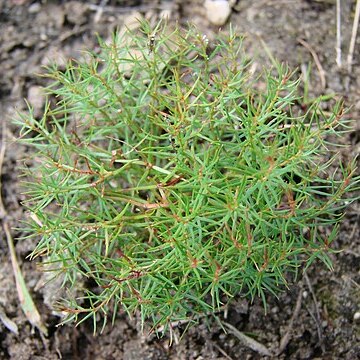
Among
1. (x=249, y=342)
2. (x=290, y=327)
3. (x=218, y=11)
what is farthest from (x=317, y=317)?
(x=218, y=11)

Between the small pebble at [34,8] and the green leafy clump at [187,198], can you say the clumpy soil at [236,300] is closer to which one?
the small pebble at [34,8]

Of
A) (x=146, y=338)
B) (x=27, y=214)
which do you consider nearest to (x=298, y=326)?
(x=146, y=338)

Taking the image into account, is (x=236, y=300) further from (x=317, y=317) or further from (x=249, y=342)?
(x=317, y=317)

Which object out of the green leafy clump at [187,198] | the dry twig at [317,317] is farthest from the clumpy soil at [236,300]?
the green leafy clump at [187,198]

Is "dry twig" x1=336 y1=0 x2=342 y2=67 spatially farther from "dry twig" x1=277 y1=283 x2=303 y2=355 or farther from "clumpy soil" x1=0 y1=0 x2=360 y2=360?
"dry twig" x1=277 y1=283 x2=303 y2=355

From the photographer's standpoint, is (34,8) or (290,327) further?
(34,8)

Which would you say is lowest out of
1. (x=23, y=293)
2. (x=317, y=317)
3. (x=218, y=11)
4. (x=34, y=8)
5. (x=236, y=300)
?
(x=317, y=317)
